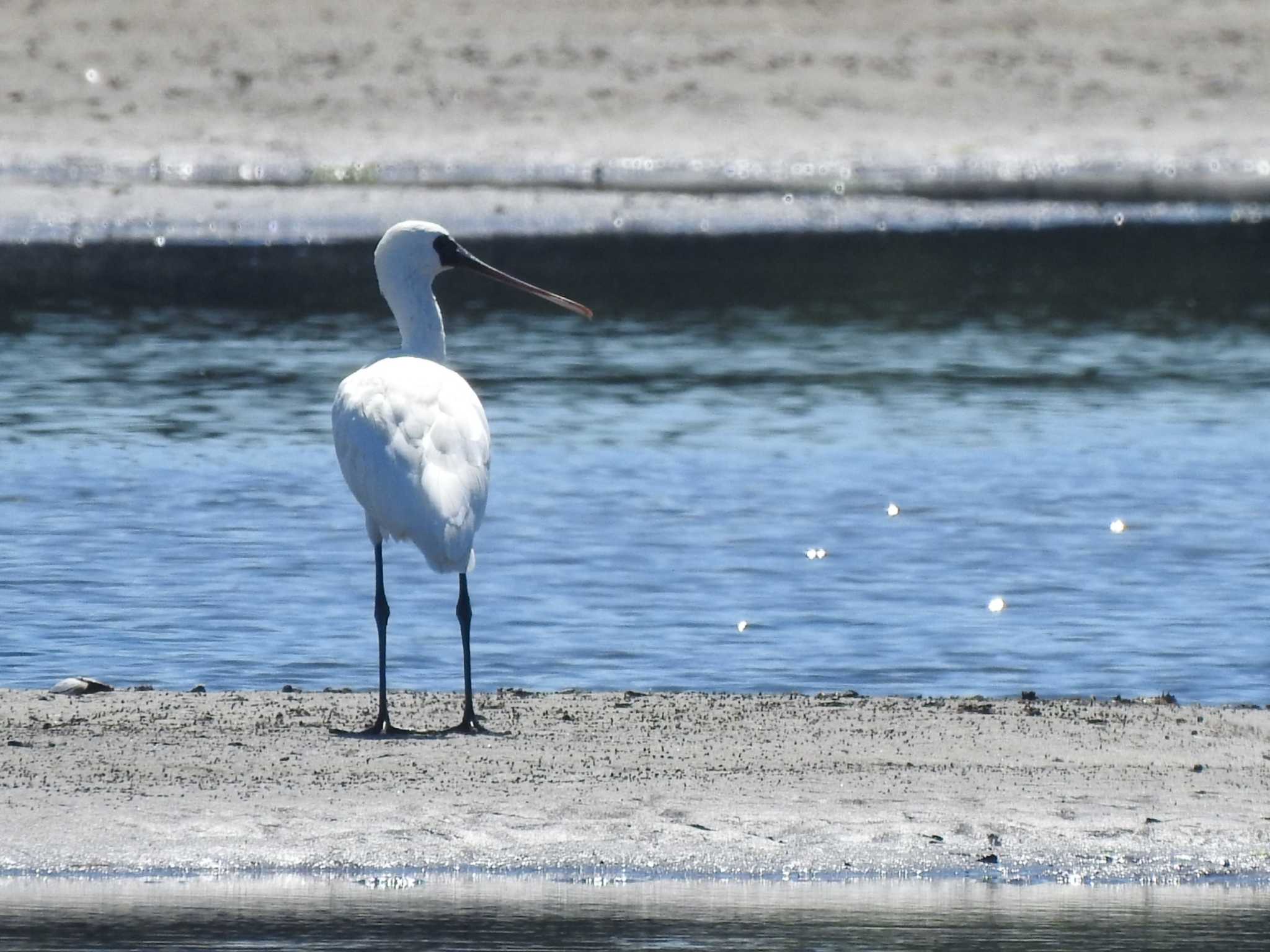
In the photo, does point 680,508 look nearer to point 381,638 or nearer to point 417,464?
point 381,638

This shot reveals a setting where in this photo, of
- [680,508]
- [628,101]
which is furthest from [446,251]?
[628,101]

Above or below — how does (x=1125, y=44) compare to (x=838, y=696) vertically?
above

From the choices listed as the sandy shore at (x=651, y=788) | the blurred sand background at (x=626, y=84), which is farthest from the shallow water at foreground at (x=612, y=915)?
the blurred sand background at (x=626, y=84)

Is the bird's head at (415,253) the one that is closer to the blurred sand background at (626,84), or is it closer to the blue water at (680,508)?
the blue water at (680,508)

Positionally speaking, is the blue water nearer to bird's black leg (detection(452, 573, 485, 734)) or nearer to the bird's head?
bird's black leg (detection(452, 573, 485, 734))

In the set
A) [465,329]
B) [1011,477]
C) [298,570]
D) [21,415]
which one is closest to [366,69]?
[465,329]

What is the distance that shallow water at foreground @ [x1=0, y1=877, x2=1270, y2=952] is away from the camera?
6645mm

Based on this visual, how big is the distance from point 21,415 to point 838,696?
860 centimetres

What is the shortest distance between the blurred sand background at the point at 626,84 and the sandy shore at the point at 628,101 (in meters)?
0.04

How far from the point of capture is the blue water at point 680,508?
34.6ft

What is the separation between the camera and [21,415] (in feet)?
55.3

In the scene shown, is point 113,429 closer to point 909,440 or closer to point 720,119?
point 909,440

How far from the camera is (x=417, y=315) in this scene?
32.1ft

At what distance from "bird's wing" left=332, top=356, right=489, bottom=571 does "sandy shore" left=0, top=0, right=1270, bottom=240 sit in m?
17.9
